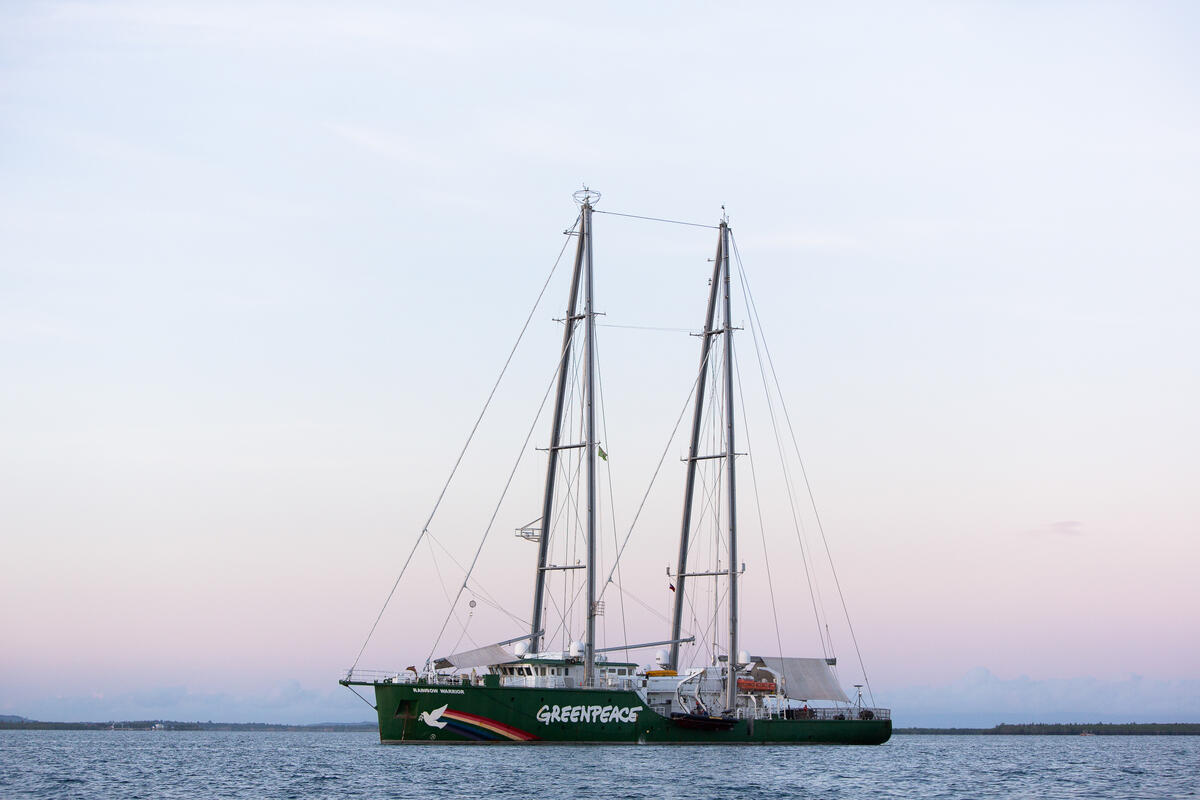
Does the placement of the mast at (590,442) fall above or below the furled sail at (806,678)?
above

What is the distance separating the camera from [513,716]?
191 ft

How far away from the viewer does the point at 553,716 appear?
2320 inches

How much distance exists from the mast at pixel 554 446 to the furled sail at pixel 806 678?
1540cm

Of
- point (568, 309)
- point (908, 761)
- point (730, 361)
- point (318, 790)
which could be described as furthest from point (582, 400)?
point (908, 761)

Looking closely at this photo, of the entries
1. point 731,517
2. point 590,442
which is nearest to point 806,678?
point 731,517

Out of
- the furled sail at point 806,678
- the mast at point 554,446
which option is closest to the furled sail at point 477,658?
the mast at point 554,446

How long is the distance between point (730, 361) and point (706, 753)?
21453 millimetres

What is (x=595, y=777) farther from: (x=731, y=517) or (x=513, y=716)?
(x=731, y=517)

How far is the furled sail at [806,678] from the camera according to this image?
72.6 m

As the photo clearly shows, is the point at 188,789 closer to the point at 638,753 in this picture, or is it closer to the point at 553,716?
the point at 553,716

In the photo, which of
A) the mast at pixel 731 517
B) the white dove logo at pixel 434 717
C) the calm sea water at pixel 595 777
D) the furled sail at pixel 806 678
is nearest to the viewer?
the calm sea water at pixel 595 777

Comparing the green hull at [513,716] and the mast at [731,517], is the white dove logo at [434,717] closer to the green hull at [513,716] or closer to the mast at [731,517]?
the green hull at [513,716]

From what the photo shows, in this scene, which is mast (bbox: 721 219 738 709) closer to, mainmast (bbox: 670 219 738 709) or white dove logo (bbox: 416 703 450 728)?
mainmast (bbox: 670 219 738 709)

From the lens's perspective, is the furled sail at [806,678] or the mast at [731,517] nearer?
the mast at [731,517]
